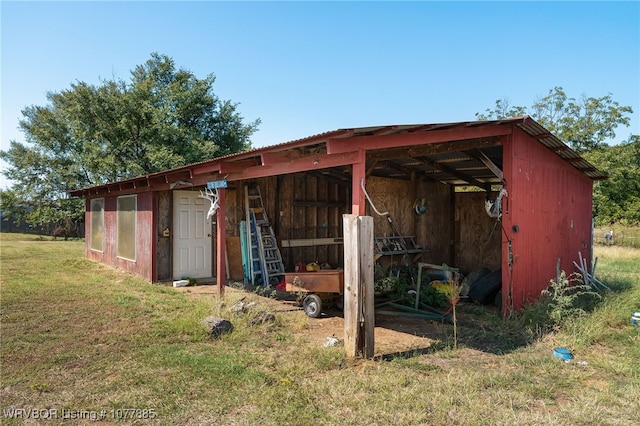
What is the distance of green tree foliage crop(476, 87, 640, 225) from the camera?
2247 cm

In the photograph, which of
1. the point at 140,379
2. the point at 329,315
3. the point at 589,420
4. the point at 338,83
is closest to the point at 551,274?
the point at 329,315

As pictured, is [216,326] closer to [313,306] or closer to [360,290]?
[313,306]

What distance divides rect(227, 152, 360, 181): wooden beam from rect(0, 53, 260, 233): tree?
15.2m

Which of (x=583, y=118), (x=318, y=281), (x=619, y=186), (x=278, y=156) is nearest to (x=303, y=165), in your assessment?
(x=278, y=156)

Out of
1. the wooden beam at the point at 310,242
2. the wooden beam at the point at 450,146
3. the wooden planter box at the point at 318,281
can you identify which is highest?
the wooden beam at the point at 450,146

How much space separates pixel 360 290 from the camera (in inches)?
175

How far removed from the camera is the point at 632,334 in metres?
5.09

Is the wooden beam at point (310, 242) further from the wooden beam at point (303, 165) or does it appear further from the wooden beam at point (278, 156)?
the wooden beam at point (278, 156)

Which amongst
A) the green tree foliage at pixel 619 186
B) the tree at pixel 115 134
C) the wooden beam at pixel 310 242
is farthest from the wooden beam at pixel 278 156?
the green tree foliage at pixel 619 186

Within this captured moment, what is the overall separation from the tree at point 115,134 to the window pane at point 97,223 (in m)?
7.70

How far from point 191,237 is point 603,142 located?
25.4m

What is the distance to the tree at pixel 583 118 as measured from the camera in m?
24.0

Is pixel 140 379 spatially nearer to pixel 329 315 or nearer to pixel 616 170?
pixel 329 315

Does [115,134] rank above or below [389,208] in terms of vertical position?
above
